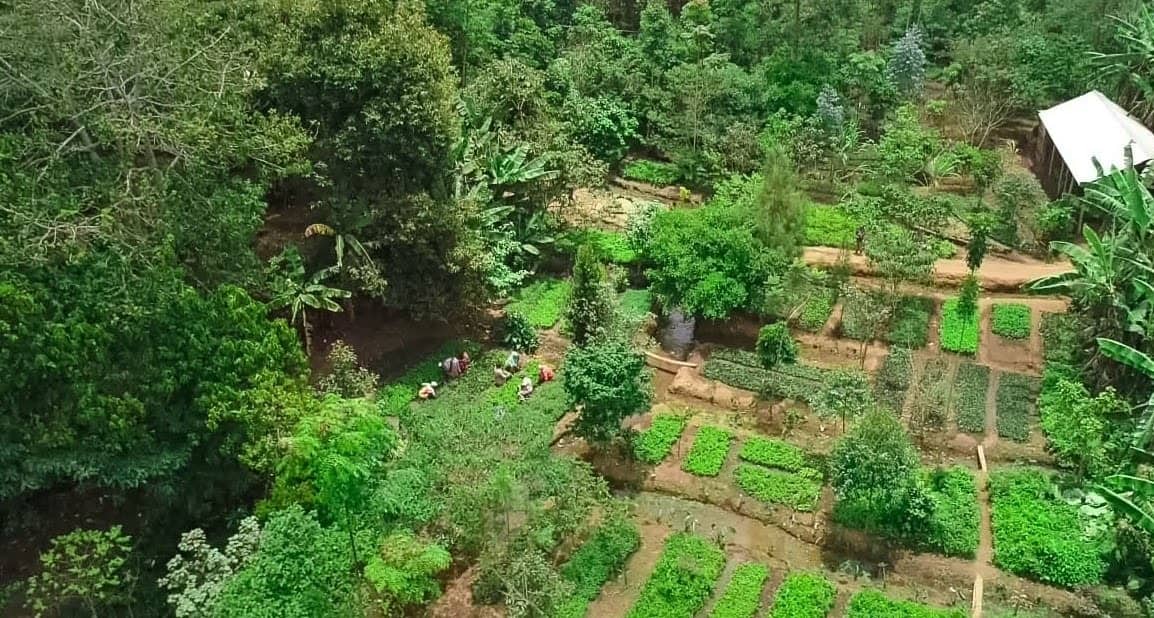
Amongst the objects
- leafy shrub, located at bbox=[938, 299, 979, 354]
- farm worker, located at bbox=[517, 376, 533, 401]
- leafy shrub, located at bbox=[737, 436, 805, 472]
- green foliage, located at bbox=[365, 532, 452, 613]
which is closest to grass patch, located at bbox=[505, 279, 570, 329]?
farm worker, located at bbox=[517, 376, 533, 401]

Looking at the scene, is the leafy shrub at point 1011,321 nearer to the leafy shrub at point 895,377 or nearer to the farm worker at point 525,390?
the leafy shrub at point 895,377

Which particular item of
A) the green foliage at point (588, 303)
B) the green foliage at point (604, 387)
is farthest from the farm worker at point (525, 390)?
the green foliage at point (604, 387)

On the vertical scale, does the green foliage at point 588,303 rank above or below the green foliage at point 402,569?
above

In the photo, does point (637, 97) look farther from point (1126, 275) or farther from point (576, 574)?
point (576, 574)

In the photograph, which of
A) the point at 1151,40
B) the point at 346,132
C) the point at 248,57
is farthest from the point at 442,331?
the point at 1151,40

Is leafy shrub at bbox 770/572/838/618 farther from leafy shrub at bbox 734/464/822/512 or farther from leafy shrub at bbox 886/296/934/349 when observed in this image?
leafy shrub at bbox 886/296/934/349

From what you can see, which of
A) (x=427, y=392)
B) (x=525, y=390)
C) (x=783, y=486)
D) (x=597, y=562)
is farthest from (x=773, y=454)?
(x=427, y=392)

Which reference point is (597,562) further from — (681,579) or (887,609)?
(887,609)
